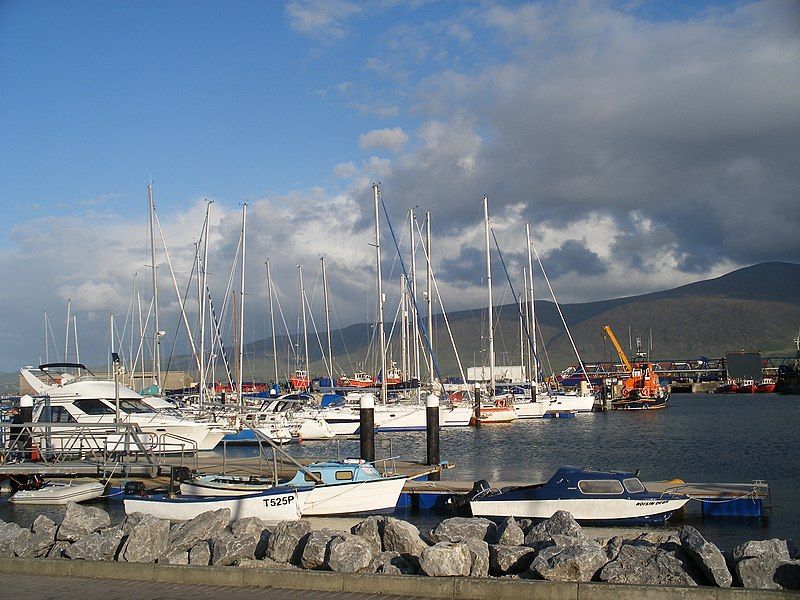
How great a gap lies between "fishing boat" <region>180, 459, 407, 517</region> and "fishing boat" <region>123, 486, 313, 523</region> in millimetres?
467

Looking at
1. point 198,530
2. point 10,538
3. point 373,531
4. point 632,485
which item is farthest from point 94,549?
point 632,485

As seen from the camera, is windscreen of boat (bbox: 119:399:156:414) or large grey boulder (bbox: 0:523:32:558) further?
windscreen of boat (bbox: 119:399:156:414)

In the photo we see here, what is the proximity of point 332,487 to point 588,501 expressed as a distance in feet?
24.4

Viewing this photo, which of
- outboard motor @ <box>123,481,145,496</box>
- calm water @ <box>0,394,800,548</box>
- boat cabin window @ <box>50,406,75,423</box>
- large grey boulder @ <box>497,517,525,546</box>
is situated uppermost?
boat cabin window @ <box>50,406,75,423</box>

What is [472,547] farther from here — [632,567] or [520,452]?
[520,452]

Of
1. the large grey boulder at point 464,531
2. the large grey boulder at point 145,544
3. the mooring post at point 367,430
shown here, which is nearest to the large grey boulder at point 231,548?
the large grey boulder at point 145,544

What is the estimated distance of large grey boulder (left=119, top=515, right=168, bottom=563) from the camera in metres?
14.3

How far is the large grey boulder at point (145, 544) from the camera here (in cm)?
1427

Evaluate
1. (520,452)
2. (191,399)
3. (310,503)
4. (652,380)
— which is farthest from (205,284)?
(652,380)

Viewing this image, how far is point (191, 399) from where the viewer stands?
260ft

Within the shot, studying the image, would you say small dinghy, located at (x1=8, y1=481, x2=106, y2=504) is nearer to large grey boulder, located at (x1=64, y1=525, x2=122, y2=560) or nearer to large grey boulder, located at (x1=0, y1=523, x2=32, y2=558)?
large grey boulder, located at (x1=0, y1=523, x2=32, y2=558)

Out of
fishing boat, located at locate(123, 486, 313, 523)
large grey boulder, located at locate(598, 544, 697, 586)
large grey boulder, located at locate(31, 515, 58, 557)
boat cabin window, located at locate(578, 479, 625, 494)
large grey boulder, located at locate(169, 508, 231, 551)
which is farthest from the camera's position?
boat cabin window, located at locate(578, 479, 625, 494)

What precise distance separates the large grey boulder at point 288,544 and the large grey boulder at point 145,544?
5.96ft

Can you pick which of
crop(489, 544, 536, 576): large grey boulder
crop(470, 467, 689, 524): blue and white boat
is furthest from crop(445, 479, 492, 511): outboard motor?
crop(489, 544, 536, 576): large grey boulder
